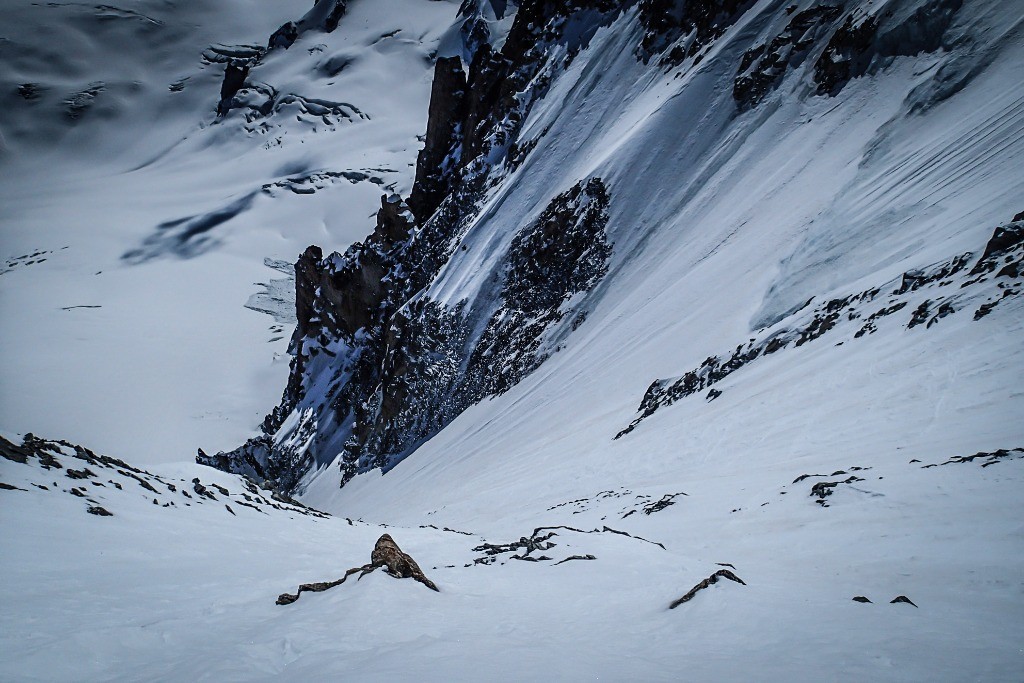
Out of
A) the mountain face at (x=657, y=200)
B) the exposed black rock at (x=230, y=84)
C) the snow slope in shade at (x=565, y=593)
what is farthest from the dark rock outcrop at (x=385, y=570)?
the exposed black rock at (x=230, y=84)

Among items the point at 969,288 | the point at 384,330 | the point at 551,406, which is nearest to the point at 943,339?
the point at 969,288

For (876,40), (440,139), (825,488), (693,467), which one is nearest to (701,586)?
(825,488)

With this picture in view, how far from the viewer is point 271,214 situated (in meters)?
129

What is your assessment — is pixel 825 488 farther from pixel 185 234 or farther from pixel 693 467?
pixel 185 234

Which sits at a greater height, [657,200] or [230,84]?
[230,84]

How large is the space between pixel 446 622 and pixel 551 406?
21804mm

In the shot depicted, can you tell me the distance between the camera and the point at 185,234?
12450 centimetres

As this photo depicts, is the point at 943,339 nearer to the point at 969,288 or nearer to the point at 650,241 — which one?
the point at 969,288

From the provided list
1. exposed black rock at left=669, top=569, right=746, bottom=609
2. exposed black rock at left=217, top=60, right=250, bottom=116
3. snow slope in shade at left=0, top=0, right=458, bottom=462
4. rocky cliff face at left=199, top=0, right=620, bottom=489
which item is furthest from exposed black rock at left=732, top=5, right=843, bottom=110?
exposed black rock at left=217, top=60, right=250, bottom=116

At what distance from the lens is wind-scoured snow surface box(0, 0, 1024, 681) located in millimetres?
3717

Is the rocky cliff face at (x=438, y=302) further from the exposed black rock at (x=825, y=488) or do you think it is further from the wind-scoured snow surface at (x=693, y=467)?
the exposed black rock at (x=825, y=488)

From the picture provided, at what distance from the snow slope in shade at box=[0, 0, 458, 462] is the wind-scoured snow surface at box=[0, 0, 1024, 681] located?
41.2 meters

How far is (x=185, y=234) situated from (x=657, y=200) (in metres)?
129

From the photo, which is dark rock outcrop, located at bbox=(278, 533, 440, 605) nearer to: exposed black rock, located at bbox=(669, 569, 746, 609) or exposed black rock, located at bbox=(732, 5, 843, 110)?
exposed black rock, located at bbox=(669, 569, 746, 609)
